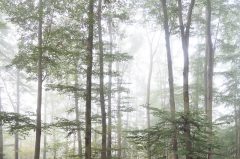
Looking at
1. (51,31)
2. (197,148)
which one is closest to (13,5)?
(51,31)

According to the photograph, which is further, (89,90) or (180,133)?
(89,90)

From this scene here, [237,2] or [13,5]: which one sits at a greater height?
[237,2]

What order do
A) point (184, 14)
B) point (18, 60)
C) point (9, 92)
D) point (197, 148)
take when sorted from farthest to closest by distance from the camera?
point (9, 92), point (184, 14), point (18, 60), point (197, 148)

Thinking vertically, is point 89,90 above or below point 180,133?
above

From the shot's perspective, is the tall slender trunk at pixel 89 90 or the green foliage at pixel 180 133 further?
the tall slender trunk at pixel 89 90

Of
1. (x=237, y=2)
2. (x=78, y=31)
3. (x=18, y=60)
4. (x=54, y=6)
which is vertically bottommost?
(x=18, y=60)

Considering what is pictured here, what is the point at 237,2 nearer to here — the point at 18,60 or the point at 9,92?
the point at 18,60

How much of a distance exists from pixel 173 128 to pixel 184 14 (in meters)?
7.71

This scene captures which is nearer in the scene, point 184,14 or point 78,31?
point 78,31

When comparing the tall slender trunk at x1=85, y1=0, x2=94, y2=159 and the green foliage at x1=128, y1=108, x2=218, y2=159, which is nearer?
the green foliage at x1=128, y1=108, x2=218, y2=159

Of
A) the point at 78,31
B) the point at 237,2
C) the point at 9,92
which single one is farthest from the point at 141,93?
the point at 78,31

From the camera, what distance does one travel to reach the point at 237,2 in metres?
18.6

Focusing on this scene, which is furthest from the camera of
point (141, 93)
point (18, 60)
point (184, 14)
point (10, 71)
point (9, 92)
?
point (141, 93)

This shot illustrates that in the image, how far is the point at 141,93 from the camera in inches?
1918
